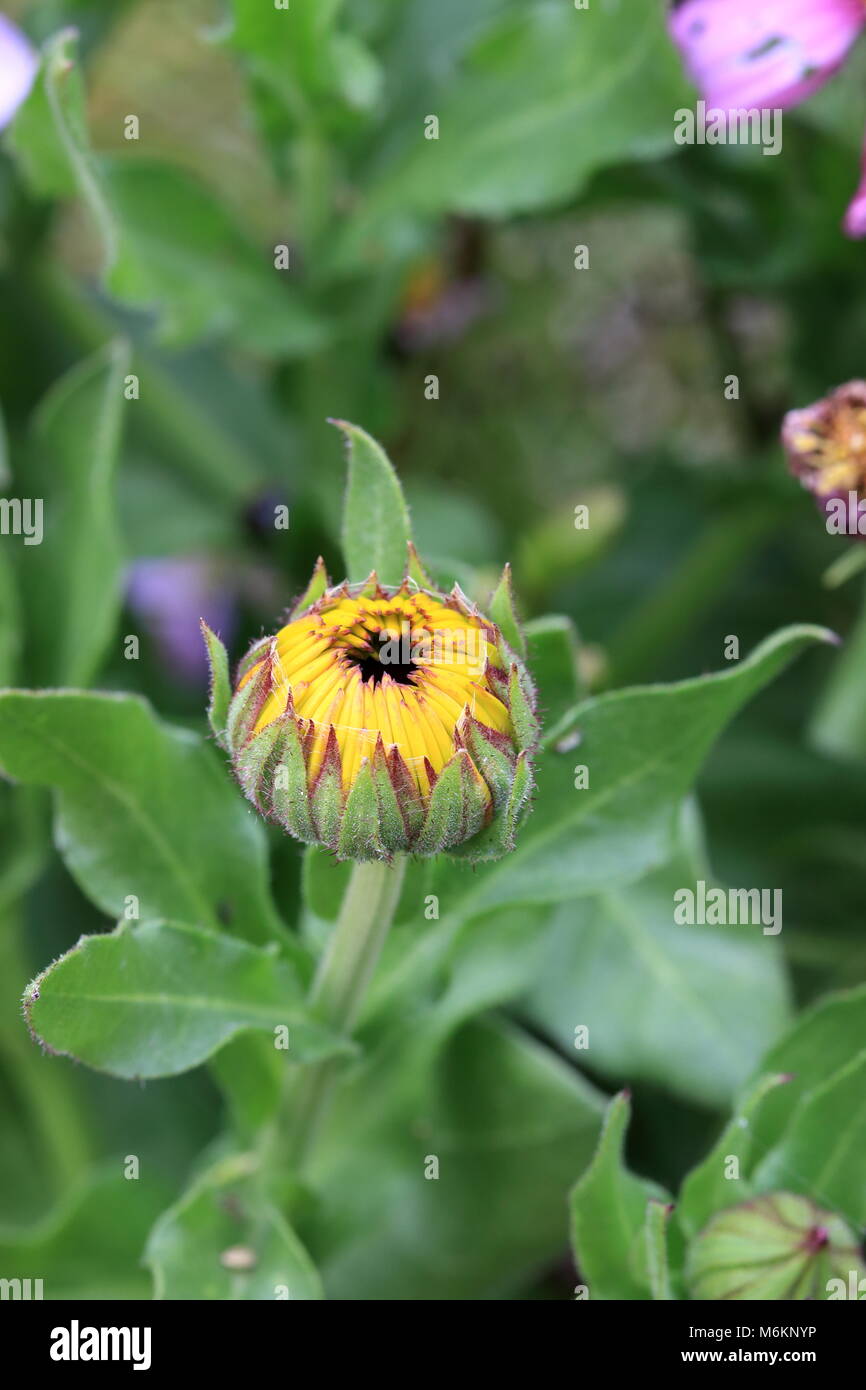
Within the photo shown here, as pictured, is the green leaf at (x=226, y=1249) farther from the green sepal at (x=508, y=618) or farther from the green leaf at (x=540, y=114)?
the green leaf at (x=540, y=114)

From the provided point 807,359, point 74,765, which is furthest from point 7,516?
point 807,359

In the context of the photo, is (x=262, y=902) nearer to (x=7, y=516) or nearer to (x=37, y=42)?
(x=7, y=516)

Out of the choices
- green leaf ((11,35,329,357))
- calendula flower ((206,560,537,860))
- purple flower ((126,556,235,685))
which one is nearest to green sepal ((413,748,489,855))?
calendula flower ((206,560,537,860))

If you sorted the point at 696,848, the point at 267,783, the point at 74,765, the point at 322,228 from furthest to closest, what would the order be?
the point at 322,228 → the point at 696,848 → the point at 74,765 → the point at 267,783

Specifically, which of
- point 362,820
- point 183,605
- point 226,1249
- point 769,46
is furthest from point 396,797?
point 183,605

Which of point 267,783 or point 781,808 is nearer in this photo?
point 267,783

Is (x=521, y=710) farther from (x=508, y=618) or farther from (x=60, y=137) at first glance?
(x=60, y=137)

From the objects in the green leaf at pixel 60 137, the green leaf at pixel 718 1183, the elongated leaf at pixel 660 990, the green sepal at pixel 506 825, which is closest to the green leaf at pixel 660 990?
Answer: the elongated leaf at pixel 660 990
